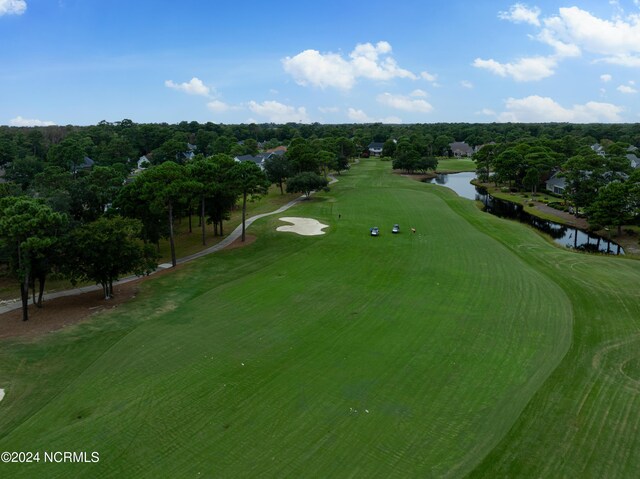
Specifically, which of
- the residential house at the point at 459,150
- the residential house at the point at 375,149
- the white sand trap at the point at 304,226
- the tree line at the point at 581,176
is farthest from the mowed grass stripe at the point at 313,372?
the residential house at the point at 375,149

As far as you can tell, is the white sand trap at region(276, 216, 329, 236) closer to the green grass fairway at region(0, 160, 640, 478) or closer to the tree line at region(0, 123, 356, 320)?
the tree line at region(0, 123, 356, 320)

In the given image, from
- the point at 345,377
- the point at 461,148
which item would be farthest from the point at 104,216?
the point at 461,148

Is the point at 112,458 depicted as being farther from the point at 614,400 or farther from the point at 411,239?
the point at 411,239

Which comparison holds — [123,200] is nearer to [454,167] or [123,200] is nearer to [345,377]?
[345,377]

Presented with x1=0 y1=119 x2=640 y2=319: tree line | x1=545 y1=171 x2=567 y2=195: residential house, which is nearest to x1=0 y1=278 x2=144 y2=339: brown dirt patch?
x1=0 y1=119 x2=640 y2=319: tree line

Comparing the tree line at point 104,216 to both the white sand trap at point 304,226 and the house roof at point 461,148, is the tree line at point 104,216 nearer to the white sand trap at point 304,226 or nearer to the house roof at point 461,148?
the white sand trap at point 304,226

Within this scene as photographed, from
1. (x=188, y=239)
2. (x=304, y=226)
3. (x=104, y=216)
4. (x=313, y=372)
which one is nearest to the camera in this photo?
(x=313, y=372)
